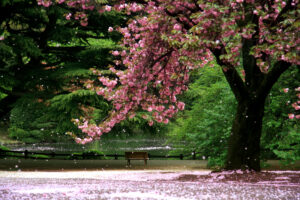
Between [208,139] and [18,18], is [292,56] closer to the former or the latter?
[208,139]

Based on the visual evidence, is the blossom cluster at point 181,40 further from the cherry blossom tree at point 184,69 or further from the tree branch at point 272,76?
the tree branch at point 272,76

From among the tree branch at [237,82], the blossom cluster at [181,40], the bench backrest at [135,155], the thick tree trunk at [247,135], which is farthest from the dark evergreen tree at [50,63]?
the thick tree trunk at [247,135]

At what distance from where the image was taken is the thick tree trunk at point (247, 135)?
1480 cm

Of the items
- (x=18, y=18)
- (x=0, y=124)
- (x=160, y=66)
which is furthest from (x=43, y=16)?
(x=0, y=124)

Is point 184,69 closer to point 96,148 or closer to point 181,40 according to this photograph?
point 181,40

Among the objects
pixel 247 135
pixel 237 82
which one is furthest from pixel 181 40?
pixel 247 135

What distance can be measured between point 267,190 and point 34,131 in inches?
A: 1705

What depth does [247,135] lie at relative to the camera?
583 inches

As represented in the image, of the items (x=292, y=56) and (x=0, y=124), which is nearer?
(x=292, y=56)

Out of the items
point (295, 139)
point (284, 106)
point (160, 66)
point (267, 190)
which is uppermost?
point (160, 66)

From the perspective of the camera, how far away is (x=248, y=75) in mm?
15195

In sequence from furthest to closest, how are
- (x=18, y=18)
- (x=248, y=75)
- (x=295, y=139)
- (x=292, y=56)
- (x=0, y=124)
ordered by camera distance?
(x=0, y=124), (x=18, y=18), (x=295, y=139), (x=248, y=75), (x=292, y=56)

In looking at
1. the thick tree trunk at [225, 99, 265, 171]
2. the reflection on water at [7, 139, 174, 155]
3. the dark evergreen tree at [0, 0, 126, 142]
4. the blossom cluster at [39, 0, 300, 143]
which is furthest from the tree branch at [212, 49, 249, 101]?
the reflection on water at [7, 139, 174, 155]

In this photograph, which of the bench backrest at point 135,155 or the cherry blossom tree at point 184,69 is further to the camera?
the bench backrest at point 135,155
